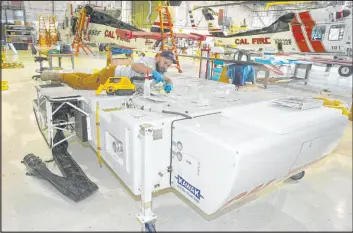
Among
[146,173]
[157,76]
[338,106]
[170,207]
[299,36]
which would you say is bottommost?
[170,207]

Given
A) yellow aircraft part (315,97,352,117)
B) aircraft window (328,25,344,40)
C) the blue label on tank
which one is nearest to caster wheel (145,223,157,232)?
the blue label on tank

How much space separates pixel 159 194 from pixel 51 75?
2068 millimetres

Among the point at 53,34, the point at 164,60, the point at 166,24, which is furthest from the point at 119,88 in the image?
the point at 53,34

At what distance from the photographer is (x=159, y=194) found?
2.12 metres

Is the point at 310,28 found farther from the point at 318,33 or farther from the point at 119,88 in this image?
the point at 119,88

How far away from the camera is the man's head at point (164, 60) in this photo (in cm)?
286

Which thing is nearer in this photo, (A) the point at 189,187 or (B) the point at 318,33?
(A) the point at 189,187

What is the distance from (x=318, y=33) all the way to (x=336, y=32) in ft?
1.39

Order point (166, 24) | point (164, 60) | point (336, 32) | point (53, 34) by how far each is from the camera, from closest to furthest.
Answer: point (164, 60) < point (336, 32) < point (166, 24) < point (53, 34)

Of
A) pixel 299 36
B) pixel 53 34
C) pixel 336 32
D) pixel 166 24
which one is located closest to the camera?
pixel 336 32

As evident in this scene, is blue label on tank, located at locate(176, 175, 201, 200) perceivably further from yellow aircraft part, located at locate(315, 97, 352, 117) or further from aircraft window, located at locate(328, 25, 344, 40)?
aircraft window, located at locate(328, 25, 344, 40)

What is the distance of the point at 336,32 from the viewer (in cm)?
646

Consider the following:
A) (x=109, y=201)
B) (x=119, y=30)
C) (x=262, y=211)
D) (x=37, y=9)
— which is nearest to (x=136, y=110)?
(x=109, y=201)

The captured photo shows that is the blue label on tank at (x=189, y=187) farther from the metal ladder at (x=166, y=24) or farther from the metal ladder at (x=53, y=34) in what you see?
the metal ladder at (x=53, y=34)
